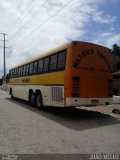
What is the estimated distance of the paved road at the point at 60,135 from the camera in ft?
22.9

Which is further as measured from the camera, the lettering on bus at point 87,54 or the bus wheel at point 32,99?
the bus wheel at point 32,99

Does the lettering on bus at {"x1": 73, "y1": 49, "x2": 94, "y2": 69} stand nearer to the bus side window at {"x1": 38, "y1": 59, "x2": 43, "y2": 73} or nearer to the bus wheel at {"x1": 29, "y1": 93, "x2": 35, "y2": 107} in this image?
the bus side window at {"x1": 38, "y1": 59, "x2": 43, "y2": 73}

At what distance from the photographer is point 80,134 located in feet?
28.5

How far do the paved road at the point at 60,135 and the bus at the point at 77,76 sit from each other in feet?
3.33

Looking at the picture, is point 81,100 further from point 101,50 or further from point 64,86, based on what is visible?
point 101,50

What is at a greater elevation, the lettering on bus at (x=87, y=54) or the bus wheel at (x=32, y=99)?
the lettering on bus at (x=87, y=54)

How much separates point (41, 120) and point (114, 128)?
10.7 feet

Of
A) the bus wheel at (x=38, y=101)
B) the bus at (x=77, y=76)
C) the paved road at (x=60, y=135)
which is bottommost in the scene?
the paved road at (x=60, y=135)

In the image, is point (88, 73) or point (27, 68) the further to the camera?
point (27, 68)

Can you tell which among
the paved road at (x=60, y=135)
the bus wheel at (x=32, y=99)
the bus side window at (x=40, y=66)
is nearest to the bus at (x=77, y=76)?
the bus side window at (x=40, y=66)

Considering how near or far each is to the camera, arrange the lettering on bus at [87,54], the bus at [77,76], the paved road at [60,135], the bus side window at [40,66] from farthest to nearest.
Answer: the bus side window at [40,66] → the lettering on bus at [87,54] → the bus at [77,76] → the paved road at [60,135]

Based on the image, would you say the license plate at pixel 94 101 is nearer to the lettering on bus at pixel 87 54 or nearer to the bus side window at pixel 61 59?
the lettering on bus at pixel 87 54

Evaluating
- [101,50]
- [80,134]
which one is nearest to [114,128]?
[80,134]

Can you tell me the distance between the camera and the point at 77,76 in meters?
11.6
